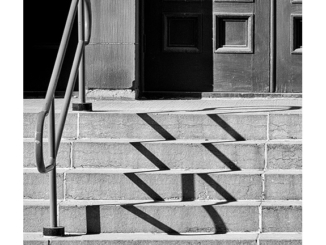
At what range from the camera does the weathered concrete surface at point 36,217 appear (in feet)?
16.7

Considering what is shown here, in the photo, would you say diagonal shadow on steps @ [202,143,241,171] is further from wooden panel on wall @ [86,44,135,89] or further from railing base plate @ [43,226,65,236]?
wooden panel on wall @ [86,44,135,89]

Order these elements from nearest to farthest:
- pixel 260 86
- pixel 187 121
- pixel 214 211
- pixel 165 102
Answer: pixel 214 211 → pixel 187 121 → pixel 165 102 → pixel 260 86

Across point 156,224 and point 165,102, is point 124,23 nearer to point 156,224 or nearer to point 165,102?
point 165,102

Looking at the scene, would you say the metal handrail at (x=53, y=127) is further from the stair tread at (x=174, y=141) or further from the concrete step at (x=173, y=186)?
the stair tread at (x=174, y=141)

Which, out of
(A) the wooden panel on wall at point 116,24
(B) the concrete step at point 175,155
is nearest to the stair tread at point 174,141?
(B) the concrete step at point 175,155

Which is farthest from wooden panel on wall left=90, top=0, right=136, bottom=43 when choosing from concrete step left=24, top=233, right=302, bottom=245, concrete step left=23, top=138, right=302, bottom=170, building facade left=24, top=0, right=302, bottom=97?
concrete step left=24, top=233, right=302, bottom=245

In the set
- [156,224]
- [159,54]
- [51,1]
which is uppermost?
[51,1]

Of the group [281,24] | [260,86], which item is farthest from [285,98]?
[281,24]

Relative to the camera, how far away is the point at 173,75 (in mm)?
7402

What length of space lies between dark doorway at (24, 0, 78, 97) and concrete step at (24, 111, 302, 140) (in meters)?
1.89

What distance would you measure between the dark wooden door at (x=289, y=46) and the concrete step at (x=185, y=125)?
1.74 m

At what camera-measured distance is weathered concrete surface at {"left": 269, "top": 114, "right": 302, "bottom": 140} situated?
5.57 m

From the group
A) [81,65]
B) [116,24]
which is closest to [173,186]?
[81,65]

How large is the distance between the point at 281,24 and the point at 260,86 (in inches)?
25.5
